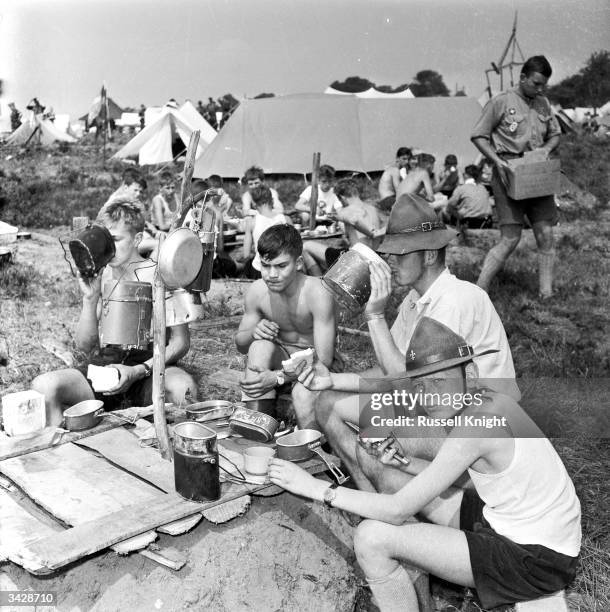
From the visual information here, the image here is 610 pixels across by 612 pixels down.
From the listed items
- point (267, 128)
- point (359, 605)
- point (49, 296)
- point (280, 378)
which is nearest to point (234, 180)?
point (267, 128)

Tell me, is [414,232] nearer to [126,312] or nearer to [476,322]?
[476,322]

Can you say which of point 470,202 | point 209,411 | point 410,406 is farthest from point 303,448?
point 470,202

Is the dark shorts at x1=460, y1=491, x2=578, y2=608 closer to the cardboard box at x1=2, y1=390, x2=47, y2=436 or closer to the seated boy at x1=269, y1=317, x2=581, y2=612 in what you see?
the seated boy at x1=269, y1=317, x2=581, y2=612

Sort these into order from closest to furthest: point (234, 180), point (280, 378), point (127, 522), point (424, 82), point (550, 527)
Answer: point (550, 527), point (127, 522), point (280, 378), point (234, 180), point (424, 82)

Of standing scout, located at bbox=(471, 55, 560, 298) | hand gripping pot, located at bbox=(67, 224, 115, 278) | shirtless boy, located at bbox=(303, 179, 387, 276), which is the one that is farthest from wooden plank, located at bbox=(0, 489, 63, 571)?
standing scout, located at bbox=(471, 55, 560, 298)

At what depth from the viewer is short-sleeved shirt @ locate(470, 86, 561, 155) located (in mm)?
5637

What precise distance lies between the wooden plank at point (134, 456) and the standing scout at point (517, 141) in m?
3.60

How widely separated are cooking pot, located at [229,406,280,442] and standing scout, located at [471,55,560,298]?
10.7 ft

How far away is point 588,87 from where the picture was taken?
31.9 m

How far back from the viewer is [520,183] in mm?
5375

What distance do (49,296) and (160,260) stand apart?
4601 mm

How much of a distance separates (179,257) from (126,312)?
1.59 ft

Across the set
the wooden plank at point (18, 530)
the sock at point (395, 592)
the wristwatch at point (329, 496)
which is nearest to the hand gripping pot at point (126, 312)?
the wooden plank at point (18, 530)

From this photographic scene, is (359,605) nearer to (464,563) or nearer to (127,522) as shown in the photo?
(464,563)
